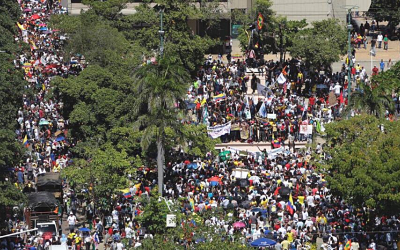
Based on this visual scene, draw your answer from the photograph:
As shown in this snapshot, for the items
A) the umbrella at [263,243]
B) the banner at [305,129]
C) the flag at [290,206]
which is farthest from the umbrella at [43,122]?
the umbrella at [263,243]

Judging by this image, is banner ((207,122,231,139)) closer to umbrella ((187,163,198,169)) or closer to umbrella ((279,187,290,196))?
umbrella ((187,163,198,169))

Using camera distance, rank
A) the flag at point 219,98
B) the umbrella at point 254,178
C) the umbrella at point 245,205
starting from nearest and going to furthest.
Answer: the umbrella at point 245,205 < the umbrella at point 254,178 < the flag at point 219,98

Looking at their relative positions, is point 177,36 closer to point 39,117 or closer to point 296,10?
point 39,117

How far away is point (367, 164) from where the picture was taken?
62219mm

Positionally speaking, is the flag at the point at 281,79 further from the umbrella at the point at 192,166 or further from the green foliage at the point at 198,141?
the umbrella at the point at 192,166

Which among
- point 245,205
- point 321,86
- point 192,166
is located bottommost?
point 245,205

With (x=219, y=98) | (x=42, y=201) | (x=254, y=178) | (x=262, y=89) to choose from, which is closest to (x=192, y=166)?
(x=254, y=178)

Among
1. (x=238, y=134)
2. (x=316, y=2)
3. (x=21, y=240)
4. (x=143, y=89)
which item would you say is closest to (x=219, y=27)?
(x=316, y=2)

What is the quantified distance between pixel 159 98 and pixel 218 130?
896 cm

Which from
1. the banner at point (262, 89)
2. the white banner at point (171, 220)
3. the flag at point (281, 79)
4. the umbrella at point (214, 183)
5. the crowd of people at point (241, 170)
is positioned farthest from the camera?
the flag at point (281, 79)

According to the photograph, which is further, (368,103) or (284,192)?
(368,103)

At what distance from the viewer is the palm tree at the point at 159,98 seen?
68250 millimetres

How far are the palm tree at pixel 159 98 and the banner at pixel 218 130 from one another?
22.8 feet

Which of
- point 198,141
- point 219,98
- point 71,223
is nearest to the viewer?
point 71,223
